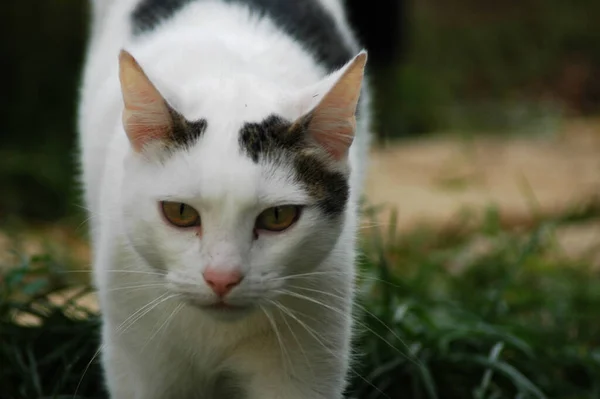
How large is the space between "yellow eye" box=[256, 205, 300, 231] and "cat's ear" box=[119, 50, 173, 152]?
0.89 ft

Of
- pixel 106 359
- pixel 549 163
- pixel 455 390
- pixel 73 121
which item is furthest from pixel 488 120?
pixel 106 359

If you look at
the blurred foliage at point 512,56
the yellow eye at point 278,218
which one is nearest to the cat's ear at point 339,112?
the yellow eye at point 278,218

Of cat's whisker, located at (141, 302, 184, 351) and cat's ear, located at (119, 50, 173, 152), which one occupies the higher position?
cat's ear, located at (119, 50, 173, 152)

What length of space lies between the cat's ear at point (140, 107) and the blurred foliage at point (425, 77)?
2.56m

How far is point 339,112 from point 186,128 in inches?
12.5

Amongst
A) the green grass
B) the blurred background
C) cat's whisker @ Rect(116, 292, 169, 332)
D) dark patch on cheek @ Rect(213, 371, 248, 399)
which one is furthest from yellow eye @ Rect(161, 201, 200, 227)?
the blurred background

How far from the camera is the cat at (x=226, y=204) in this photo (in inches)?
78.7

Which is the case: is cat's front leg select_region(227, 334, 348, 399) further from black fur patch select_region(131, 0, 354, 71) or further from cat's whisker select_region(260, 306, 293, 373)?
black fur patch select_region(131, 0, 354, 71)

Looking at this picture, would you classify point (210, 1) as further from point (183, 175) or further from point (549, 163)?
point (549, 163)

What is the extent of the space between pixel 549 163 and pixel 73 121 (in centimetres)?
299

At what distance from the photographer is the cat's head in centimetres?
196

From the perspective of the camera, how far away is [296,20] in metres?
2.78

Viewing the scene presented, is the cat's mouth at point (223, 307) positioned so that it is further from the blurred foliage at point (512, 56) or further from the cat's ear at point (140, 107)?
the blurred foliage at point (512, 56)

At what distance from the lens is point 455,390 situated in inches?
118
